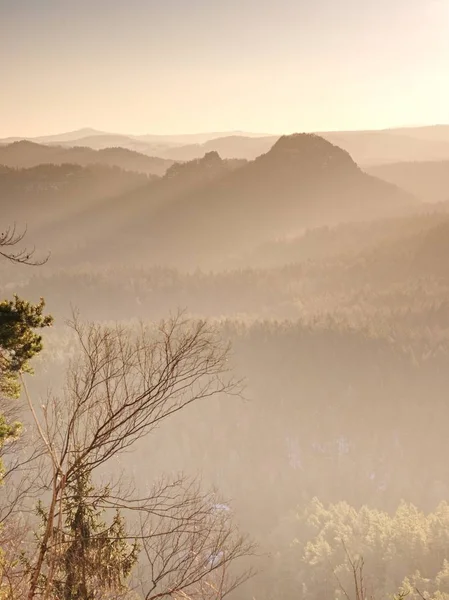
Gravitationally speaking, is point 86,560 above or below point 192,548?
below

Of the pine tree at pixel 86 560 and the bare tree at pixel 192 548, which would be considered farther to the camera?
the pine tree at pixel 86 560

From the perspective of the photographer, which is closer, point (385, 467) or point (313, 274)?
point (385, 467)

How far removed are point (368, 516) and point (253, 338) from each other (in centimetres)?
5984

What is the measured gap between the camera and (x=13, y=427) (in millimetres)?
7766

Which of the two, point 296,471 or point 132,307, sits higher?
point 132,307

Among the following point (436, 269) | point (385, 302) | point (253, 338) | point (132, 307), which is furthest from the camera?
point (132, 307)

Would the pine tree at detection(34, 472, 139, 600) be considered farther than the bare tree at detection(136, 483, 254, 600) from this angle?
Yes

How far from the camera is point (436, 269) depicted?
14738 cm

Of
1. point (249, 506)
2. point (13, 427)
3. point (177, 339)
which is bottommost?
point (249, 506)

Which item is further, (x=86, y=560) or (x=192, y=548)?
(x=86, y=560)

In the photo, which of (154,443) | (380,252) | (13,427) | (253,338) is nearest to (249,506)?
(154,443)

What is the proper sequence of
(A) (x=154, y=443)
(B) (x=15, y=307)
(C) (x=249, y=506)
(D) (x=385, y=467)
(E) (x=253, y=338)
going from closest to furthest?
(B) (x=15, y=307), (C) (x=249, y=506), (D) (x=385, y=467), (A) (x=154, y=443), (E) (x=253, y=338)

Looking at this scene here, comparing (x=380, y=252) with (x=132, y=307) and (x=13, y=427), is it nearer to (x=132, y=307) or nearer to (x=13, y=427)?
(x=132, y=307)

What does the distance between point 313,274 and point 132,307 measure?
57909 millimetres
